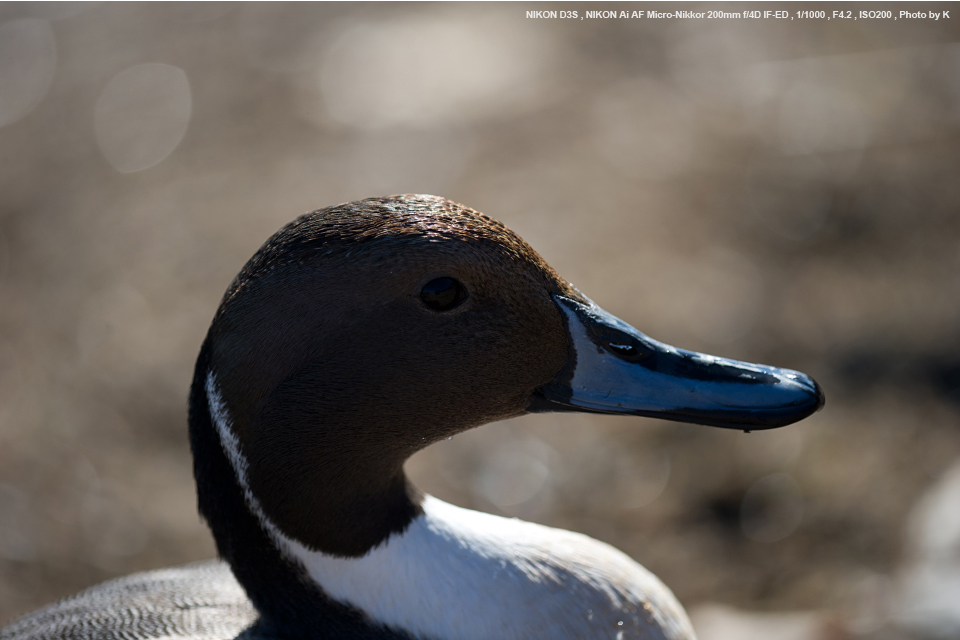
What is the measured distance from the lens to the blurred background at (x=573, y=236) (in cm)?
315

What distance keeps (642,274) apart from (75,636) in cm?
310

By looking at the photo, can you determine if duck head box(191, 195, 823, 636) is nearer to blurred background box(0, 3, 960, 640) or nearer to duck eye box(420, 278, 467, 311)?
duck eye box(420, 278, 467, 311)

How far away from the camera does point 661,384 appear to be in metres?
1.59

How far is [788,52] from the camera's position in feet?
18.3

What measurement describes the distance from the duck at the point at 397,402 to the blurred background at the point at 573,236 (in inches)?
50.9

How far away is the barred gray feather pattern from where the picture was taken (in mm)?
1777

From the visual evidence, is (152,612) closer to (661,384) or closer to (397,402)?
(397,402)

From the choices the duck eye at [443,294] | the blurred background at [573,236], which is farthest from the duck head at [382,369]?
the blurred background at [573,236]

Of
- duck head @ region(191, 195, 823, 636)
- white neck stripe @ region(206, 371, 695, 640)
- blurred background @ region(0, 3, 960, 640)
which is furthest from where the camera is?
blurred background @ region(0, 3, 960, 640)

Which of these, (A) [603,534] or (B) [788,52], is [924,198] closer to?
(B) [788,52]

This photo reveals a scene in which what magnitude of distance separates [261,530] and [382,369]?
1.30 ft

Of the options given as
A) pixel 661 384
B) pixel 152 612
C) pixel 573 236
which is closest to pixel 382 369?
pixel 661 384

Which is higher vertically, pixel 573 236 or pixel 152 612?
pixel 573 236

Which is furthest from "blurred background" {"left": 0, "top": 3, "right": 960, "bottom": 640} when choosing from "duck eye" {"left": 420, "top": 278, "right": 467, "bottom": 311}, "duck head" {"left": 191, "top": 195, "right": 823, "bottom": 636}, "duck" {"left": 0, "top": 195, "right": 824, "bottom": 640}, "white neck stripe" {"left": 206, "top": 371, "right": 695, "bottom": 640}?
"duck eye" {"left": 420, "top": 278, "right": 467, "bottom": 311}
